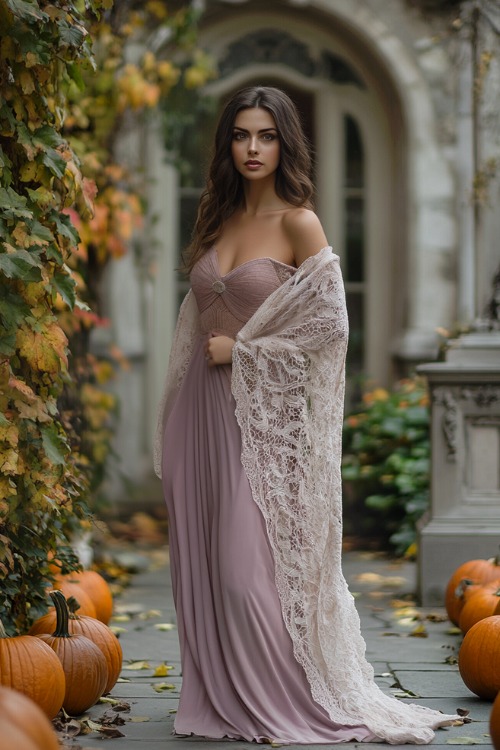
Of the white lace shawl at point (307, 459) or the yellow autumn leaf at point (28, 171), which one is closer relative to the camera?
the white lace shawl at point (307, 459)

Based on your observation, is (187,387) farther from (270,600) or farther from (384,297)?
(384,297)

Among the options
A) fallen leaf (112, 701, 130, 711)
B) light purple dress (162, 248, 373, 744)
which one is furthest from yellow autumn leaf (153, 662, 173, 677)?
light purple dress (162, 248, 373, 744)

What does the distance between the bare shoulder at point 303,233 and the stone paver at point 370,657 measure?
1.55 metres

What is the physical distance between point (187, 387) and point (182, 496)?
1.22ft

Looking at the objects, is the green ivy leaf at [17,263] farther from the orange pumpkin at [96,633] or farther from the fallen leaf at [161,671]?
the fallen leaf at [161,671]

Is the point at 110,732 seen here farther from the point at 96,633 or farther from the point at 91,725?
the point at 96,633

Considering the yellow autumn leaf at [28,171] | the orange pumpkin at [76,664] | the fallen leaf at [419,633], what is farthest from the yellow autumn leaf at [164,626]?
the yellow autumn leaf at [28,171]

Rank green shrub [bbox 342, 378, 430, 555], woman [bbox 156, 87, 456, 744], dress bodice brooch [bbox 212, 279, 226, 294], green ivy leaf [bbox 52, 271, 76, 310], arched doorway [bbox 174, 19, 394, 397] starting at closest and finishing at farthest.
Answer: woman [bbox 156, 87, 456, 744] → dress bodice brooch [bbox 212, 279, 226, 294] → green ivy leaf [bbox 52, 271, 76, 310] → green shrub [bbox 342, 378, 430, 555] → arched doorway [bbox 174, 19, 394, 397]

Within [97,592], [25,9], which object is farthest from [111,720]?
[25,9]

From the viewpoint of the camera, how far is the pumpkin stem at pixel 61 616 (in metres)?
4.39

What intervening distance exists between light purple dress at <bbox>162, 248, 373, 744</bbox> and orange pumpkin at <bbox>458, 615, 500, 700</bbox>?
685mm

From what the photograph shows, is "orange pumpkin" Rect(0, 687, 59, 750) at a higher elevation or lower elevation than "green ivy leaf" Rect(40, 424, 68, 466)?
lower

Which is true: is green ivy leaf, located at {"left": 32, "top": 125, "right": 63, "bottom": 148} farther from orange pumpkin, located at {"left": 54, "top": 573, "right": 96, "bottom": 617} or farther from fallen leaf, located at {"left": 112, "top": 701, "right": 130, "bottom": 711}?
fallen leaf, located at {"left": 112, "top": 701, "right": 130, "bottom": 711}

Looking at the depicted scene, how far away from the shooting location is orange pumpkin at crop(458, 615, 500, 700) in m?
4.58
